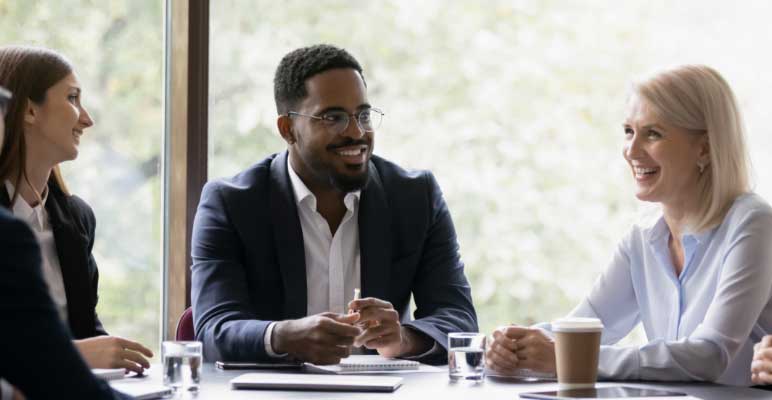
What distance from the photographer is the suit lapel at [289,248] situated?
8.94ft

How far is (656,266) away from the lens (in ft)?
8.57

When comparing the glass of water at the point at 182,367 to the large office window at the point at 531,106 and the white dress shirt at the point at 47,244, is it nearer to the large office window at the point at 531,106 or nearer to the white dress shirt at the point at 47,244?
the white dress shirt at the point at 47,244

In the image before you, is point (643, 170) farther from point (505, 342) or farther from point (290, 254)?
point (290, 254)

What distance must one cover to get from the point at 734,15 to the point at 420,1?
63.1 inches

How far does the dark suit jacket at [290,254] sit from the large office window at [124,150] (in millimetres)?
655

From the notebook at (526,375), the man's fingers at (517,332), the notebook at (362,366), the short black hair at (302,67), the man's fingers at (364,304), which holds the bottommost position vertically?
the notebook at (526,375)

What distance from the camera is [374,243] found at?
9.23ft

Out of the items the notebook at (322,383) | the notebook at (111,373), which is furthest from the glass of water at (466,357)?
the notebook at (111,373)

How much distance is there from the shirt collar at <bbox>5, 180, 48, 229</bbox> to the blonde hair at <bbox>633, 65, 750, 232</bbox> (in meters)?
1.52

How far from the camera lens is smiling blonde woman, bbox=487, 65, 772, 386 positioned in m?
2.32

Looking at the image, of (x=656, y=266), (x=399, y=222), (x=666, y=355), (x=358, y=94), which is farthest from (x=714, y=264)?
(x=358, y=94)

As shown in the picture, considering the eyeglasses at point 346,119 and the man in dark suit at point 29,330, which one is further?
the eyeglasses at point 346,119

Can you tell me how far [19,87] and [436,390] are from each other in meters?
1.38

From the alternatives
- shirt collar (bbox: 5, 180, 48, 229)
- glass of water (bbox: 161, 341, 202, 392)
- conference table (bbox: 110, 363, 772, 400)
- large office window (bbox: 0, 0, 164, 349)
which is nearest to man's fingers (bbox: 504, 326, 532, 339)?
conference table (bbox: 110, 363, 772, 400)
